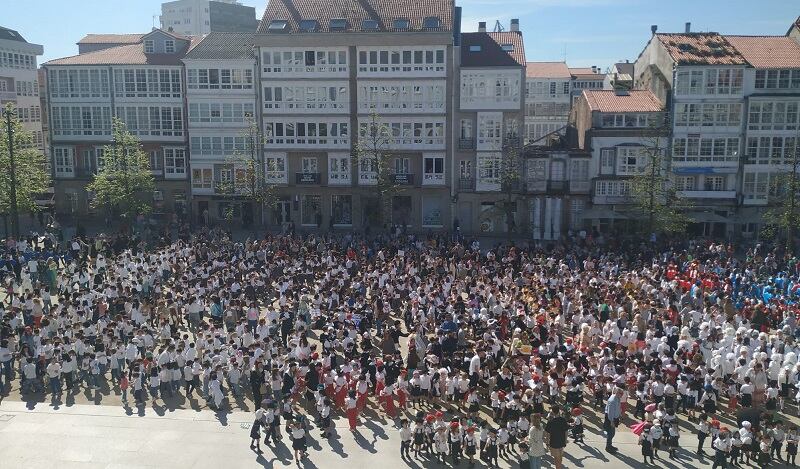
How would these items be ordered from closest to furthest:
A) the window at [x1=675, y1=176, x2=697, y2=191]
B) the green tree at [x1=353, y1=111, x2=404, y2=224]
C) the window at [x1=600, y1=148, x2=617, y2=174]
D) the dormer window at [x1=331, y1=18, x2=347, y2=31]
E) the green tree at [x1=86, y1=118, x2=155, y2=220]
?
the green tree at [x1=86, y1=118, x2=155, y2=220] < the window at [x1=600, y1=148, x2=617, y2=174] < the window at [x1=675, y1=176, x2=697, y2=191] < the green tree at [x1=353, y1=111, x2=404, y2=224] < the dormer window at [x1=331, y1=18, x2=347, y2=31]

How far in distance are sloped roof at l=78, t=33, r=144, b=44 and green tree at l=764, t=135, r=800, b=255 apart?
50248mm

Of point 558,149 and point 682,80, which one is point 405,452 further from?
point 682,80

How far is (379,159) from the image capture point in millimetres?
46812

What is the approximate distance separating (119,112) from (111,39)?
50.9ft

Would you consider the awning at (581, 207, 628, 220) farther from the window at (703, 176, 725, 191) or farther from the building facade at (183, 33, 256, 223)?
the building facade at (183, 33, 256, 223)

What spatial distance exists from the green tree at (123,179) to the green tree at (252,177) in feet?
16.5

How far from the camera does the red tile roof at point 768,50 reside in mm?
45250

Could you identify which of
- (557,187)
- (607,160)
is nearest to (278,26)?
(557,187)

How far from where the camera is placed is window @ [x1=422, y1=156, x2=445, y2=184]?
48.5 m

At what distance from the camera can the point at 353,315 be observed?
24.5 metres

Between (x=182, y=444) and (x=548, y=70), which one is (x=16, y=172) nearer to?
(x=182, y=444)

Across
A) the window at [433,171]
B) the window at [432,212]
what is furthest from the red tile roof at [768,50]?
the window at [432,212]

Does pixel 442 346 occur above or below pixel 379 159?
below

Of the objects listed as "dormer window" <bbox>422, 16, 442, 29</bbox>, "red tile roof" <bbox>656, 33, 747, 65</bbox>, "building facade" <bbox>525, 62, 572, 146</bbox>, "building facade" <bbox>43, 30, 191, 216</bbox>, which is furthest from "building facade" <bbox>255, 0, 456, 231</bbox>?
"building facade" <bbox>525, 62, 572, 146</bbox>
